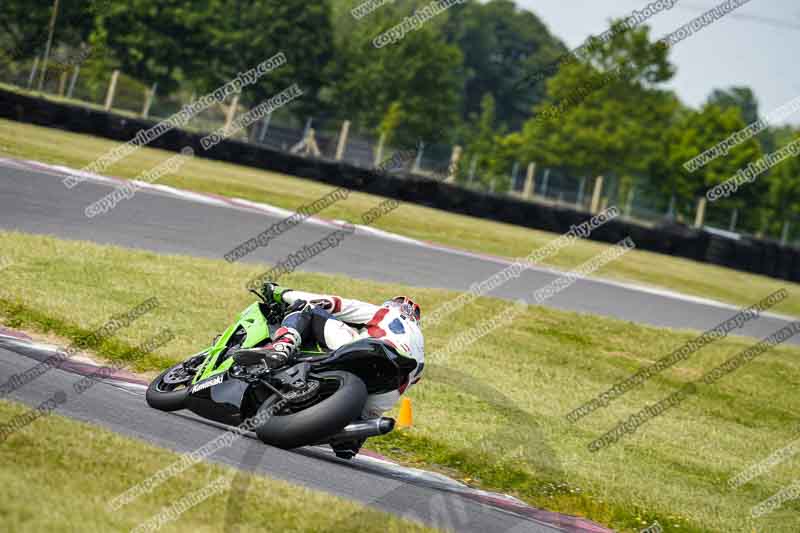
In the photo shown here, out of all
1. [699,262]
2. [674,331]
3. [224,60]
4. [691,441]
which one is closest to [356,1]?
[224,60]

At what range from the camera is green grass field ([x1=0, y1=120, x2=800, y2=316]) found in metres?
24.3

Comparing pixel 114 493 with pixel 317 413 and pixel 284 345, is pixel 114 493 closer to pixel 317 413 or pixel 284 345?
pixel 317 413

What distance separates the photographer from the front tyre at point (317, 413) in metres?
6.90

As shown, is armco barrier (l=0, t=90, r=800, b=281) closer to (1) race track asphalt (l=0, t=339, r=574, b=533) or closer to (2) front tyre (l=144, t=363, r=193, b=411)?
(2) front tyre (l=144, t=363, r=193, b=411)

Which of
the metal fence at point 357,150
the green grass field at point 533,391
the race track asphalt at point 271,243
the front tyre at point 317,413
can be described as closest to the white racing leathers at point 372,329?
the front tyre at point 317,413

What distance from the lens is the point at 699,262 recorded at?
35.3 meters

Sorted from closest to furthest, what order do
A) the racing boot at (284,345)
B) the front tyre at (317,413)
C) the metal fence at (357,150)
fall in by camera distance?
the front tyre at (317,413)
the racing boot at (284,345)
the metal fence at (357,150)

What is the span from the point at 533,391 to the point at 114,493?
815 cm

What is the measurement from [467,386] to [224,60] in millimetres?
53330

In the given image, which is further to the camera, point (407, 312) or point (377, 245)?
point (377, 245)

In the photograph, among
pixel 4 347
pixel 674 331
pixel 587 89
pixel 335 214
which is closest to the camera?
pixel 4 347

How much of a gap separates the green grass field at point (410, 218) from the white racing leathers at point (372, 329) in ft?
49.9

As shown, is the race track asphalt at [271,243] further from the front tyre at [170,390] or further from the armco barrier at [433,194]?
the armco barrier at [433,194]

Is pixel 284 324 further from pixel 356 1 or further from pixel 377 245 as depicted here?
pixel 356 1
